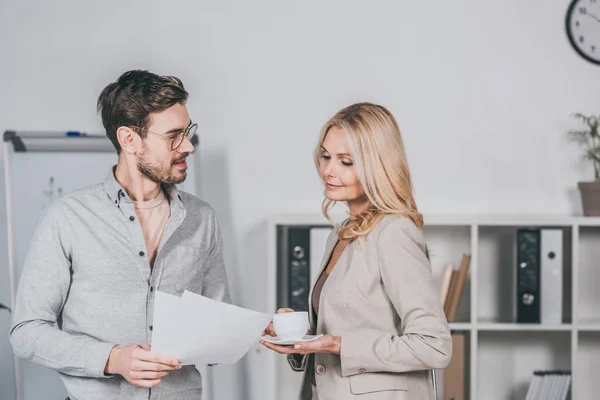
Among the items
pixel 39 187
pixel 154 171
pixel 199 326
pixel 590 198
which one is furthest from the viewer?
pixel 590 198

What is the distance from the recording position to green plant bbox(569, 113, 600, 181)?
306 centimetres

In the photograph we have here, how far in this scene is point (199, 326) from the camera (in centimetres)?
148

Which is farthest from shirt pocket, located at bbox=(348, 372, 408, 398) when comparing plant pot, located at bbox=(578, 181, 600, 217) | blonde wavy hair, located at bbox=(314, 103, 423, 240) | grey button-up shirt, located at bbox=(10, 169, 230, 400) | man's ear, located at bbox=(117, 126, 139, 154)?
plant pot, located at bbox=(578, 181, 600, 217)

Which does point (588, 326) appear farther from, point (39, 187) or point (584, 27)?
point (39, 187)

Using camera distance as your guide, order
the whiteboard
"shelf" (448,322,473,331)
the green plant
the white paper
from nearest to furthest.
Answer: the white paper < the whiteboard < "shelf" (448,322,473,331) < the green plant

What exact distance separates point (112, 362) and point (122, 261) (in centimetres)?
25

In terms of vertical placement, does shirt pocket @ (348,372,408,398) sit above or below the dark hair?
below

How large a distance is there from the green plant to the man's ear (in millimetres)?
2029

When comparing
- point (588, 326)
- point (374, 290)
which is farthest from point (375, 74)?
point (374, 290)

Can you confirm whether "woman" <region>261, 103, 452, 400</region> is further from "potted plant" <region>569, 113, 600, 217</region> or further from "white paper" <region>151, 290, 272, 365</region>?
"potted plant" <region>569, 113, 600, 217</region>

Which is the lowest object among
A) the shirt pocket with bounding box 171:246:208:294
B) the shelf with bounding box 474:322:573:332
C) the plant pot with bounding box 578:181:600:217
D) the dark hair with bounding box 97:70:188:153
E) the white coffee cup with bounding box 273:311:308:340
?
the shelf with bounding box 474:322:573:332

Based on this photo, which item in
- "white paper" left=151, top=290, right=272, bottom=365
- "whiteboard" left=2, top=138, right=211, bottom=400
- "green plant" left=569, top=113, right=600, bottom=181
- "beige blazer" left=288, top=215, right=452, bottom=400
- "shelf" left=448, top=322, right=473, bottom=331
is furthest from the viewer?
"green plant" left=569, top=113, right=600, bottom=181

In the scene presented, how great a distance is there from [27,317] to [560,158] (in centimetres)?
231

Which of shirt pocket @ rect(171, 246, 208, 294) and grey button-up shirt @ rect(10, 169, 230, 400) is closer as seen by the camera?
grey button-up shirt @ rect(10, 169, 230, 400)
